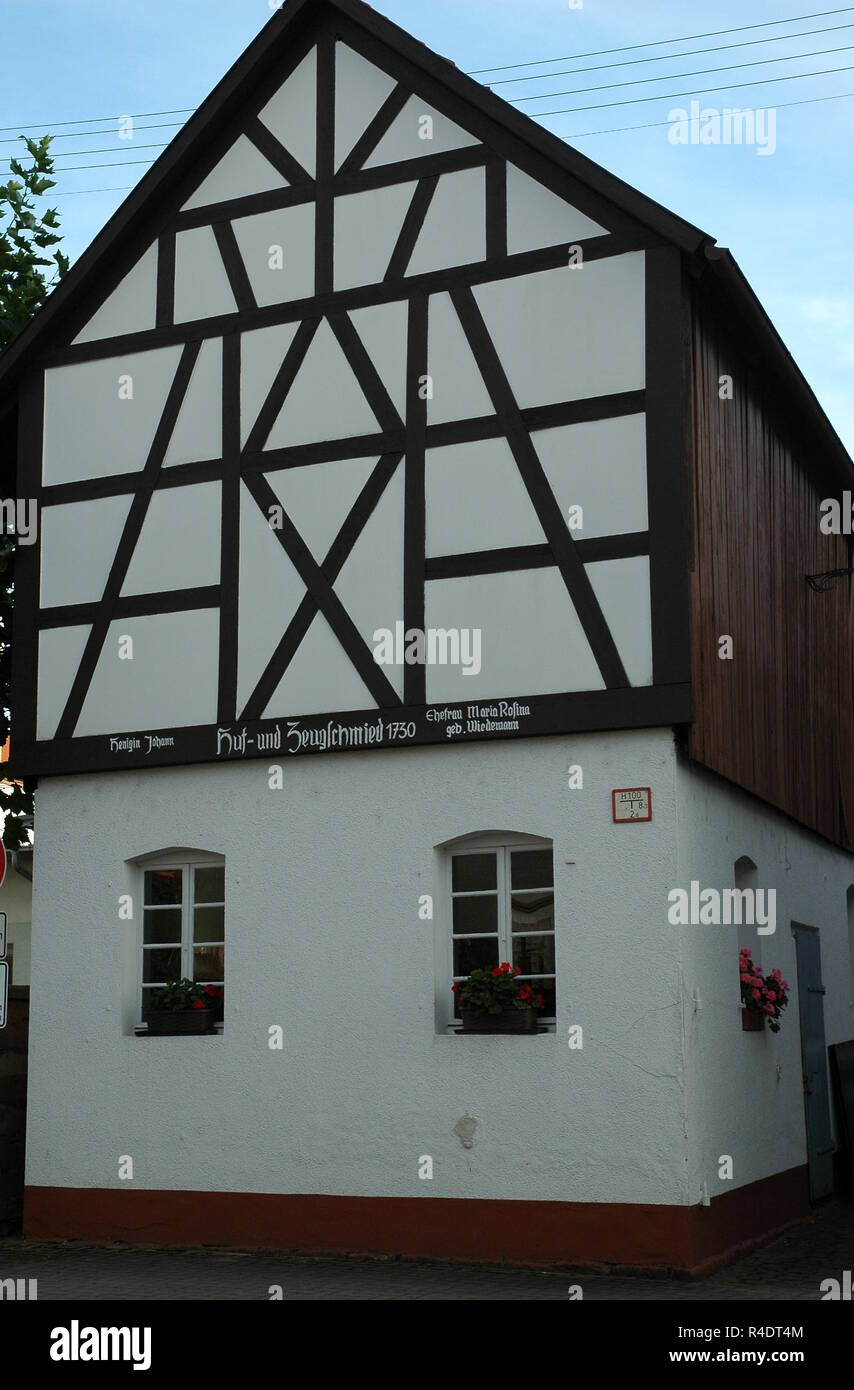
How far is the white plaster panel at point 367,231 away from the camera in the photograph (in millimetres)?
12805

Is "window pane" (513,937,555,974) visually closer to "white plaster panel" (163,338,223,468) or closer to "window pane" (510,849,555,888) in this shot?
"window pane" (510,849,555,888)

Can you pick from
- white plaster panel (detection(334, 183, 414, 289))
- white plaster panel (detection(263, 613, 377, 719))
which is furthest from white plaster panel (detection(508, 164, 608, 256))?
white plaster panel (detection(263, 613, 377, 719))

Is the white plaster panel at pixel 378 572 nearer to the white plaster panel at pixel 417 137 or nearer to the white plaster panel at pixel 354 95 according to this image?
the white plaster panel at pixel 417 137

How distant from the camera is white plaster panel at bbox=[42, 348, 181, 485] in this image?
13.6 meters

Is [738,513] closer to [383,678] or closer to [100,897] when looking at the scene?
[383,678]

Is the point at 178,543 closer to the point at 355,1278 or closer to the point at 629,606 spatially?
the point at 629,606

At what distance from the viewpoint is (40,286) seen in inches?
647

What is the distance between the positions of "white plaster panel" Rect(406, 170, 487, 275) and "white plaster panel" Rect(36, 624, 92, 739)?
389 centimetres

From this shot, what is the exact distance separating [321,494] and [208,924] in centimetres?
332

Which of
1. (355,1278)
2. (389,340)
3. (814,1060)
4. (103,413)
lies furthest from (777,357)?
(355,1278)

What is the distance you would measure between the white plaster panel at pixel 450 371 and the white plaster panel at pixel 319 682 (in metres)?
1.75
